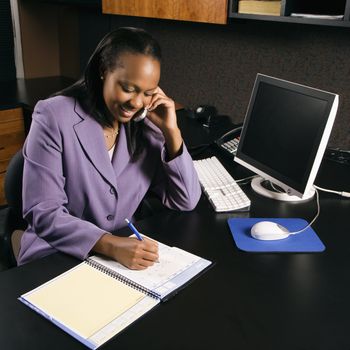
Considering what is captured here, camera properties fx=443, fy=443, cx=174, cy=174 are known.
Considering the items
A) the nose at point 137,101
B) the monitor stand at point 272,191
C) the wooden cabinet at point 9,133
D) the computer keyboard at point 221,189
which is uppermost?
the nose at point 137,101

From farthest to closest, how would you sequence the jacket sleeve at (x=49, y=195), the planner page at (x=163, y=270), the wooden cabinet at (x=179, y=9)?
1. the wooden cabinet at (x=179, y=9)
2. the jacket sleeve at (x=49, y=195)
3. the planner page at (x=163, y=270)

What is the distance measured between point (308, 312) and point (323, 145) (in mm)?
450

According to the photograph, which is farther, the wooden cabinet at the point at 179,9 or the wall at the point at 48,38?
the wall at the point at 48,38

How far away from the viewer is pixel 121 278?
32.5 inches

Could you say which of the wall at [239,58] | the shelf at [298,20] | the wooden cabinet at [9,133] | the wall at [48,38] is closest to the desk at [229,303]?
the shelf at [298,20]

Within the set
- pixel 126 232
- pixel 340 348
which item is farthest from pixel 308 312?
pixel 126 232

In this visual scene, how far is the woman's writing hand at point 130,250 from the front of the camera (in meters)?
0.86

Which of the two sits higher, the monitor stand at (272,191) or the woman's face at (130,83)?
the woman's face at (130,83)

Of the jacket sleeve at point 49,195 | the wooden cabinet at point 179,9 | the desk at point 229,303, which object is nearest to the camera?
the desk at point 229,303

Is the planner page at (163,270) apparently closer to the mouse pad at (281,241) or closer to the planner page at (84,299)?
the planner page at (84,299)

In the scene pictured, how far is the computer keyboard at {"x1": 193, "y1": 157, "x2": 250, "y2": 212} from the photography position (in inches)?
44.8

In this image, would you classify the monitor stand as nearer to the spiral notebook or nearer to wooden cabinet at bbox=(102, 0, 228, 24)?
the spiral notebook

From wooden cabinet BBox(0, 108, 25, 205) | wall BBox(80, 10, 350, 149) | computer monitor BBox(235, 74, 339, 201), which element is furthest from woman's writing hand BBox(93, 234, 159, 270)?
wooden cabinet BBox(0, 108, 25, 205)

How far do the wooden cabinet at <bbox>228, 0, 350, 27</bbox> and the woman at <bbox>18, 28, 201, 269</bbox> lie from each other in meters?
0.49
